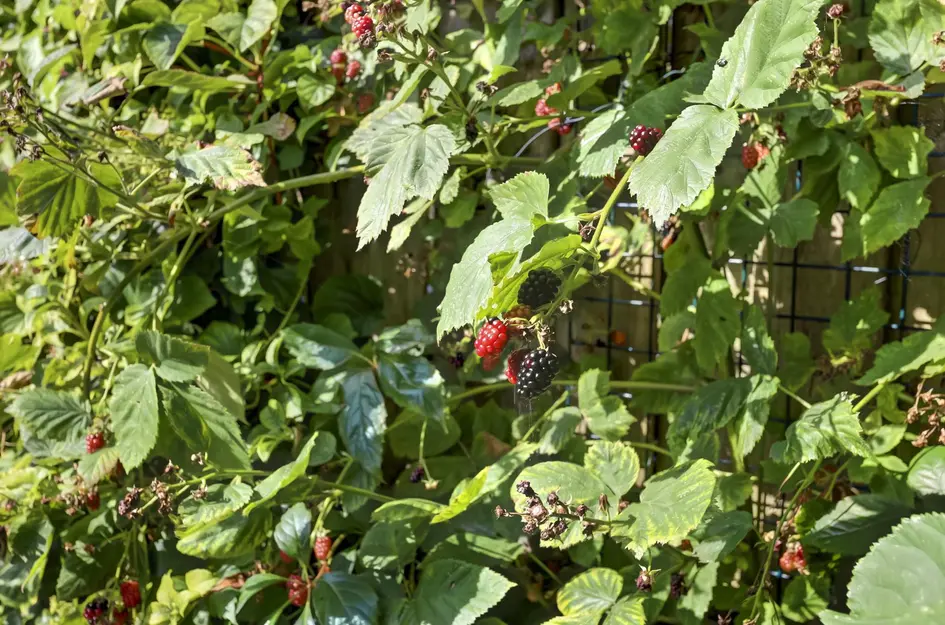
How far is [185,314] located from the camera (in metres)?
1.73

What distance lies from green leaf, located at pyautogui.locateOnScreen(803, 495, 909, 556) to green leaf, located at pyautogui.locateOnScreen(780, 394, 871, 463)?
14 cm

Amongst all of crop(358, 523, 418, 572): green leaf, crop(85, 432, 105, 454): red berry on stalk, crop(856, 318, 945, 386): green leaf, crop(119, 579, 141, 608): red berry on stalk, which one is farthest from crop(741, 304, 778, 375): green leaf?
crop(119, 579, 141, 608): red berry on stalk

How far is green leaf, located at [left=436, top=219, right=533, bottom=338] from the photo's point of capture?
0.82 metres

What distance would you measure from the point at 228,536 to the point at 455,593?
0.39m

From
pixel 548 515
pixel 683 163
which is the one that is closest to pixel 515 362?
pixel 548 515

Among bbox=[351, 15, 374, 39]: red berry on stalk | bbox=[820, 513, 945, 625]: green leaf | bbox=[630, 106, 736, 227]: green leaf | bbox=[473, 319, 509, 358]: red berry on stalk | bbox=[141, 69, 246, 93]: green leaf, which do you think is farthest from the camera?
bbox=[141, 69, 246, 93]: green leaf

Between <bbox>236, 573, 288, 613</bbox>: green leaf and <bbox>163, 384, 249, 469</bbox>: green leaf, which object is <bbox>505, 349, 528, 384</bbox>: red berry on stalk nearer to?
A: <bbox>163, 384, 249, 469</bbox>: green leaf

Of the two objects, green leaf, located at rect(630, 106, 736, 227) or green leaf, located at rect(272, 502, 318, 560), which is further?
green leaf, located at rect(272, 502, 318, 560)

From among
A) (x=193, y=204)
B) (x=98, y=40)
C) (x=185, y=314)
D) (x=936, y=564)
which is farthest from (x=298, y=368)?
(x=936, y=564)

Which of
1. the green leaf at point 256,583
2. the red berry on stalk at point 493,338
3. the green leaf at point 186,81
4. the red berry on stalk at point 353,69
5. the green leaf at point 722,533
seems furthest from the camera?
the red berry on stalk at point 353,69

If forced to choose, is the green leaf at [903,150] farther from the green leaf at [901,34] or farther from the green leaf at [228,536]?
the green leaf at [228,536]

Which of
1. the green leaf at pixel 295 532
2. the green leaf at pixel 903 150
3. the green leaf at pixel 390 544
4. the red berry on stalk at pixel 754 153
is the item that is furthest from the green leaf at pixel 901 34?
the green leaf at pixel 295 532

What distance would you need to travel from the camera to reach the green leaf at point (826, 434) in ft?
3.39

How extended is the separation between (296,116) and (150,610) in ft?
3.57
